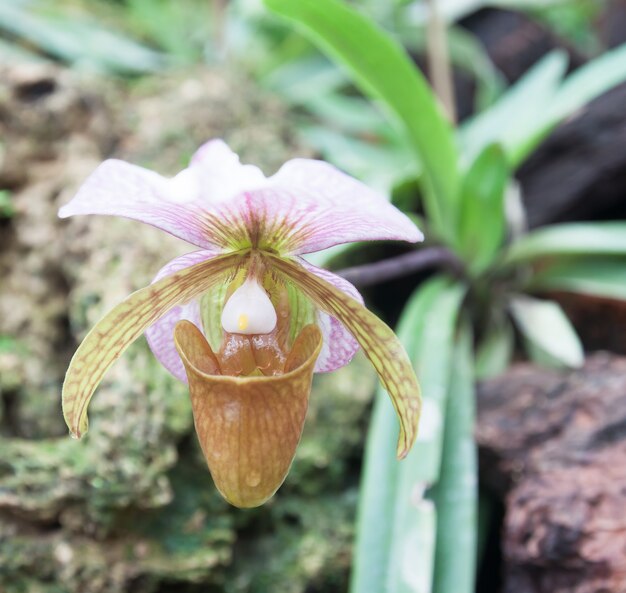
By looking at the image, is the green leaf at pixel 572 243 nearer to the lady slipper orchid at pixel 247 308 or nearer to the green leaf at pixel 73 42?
the lady slipper orchid at pixel 247 308

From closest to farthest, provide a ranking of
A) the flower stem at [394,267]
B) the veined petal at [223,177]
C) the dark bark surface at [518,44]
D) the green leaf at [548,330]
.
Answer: the veined petal at [223,177] → the flower stem at [394,267] → the green leaf at [548,330] → the dark bark surface at [518,44]

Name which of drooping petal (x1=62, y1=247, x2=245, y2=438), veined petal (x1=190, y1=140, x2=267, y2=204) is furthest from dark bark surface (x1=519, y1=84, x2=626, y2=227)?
veined petal (x1=190, y1=140, x2=267, y2=204)

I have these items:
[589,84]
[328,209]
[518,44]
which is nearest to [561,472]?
[328,209]

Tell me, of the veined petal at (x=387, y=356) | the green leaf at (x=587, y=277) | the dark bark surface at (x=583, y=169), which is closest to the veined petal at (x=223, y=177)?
the veined petal at (x=387, y=356)

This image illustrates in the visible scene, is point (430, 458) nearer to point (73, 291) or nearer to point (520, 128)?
point (73, 291)

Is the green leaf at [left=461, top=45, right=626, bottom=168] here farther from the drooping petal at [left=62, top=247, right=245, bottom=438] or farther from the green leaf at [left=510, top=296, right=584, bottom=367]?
the drooping petal at [left=62, top=247, right=245, bottom=438]

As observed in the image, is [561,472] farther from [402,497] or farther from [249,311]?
[249,311]

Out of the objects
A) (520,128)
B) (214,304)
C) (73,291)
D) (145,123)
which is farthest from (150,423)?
(520,128)
